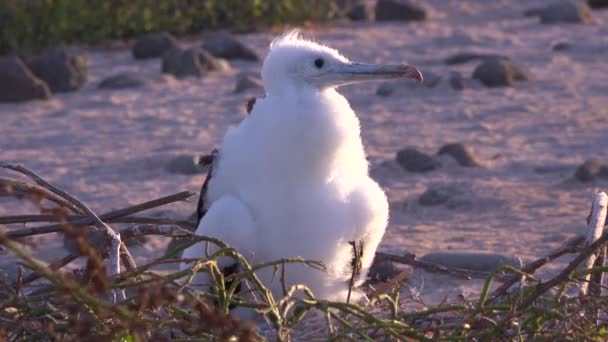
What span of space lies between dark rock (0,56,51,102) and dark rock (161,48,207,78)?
1165 millimetres

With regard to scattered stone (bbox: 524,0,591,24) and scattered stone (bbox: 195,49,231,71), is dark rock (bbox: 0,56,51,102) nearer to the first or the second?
scattered stone (bbox: 195,49,231,71)

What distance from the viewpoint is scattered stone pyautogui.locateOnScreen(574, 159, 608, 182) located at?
7113 mm

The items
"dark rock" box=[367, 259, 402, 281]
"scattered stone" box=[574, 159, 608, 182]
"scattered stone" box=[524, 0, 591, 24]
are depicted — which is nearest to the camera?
"dark rock" box=[367, 259, 402, 281]

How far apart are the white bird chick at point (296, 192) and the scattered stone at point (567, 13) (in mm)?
8942

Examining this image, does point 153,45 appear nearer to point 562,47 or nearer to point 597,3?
point 562,47

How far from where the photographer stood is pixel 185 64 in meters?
10.1

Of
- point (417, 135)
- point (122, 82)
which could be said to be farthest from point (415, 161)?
point (122, 82)

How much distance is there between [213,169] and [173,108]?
207 inches

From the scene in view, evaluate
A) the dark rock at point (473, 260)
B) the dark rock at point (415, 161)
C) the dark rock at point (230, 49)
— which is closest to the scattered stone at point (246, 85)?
the dark rock at point (230, 49)

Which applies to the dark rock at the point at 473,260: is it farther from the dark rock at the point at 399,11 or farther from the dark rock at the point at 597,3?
the dark rock at the point at 597,3

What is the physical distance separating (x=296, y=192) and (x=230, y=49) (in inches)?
279

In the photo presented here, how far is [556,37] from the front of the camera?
11812 mm

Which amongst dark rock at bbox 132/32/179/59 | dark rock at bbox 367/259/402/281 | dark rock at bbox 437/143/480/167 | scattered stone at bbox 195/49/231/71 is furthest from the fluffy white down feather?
dark rock at bbox 132/32/179/59

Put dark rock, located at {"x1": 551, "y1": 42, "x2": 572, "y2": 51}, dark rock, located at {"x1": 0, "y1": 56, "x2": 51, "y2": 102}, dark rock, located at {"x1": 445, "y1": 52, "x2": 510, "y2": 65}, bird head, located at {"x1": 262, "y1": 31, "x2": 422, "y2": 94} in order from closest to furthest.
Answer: bird head, located at {"x1": 262, "y1": 31, "x2": 422, "y2": 94} → dark rock, located at {"x1": 0, "y1": 56, "x2": 51, "y2": 102} → dark rock, located at {"x1": 445, "y1": 52, "x2": 510, "y2": 65} → dark rock, located at {"x1": 551, "y1": 42, "x2": 572, "y2": 51}
